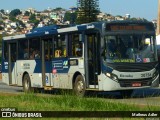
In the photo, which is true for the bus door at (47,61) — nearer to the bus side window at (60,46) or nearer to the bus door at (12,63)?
the bus side window at (60,46)

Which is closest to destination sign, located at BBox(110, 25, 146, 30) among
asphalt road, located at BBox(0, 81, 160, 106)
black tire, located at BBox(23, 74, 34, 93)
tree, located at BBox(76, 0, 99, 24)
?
asphalt road, located at BBox(0, 81, 160, 106)

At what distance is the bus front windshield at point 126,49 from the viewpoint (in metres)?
19.1

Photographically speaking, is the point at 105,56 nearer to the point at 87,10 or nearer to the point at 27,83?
the point at 27,83

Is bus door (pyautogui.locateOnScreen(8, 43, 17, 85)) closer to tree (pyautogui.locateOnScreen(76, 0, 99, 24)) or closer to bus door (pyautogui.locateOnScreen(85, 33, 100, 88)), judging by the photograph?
bus door (pyautogui.locateOnScreen(85, 33, 100, 88))

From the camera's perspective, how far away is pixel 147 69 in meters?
19.5

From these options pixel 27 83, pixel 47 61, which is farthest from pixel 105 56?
pixel 27 83

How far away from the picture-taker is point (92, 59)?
1966 centimetres

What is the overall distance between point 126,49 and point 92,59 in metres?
1.34

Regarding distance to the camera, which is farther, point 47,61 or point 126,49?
point 47,61

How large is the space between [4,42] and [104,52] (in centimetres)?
959

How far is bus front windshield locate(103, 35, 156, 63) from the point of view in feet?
62.6

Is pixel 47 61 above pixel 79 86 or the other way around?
above

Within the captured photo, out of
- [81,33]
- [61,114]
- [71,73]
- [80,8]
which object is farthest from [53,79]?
[80,8]

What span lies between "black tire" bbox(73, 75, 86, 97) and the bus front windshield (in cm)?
164
